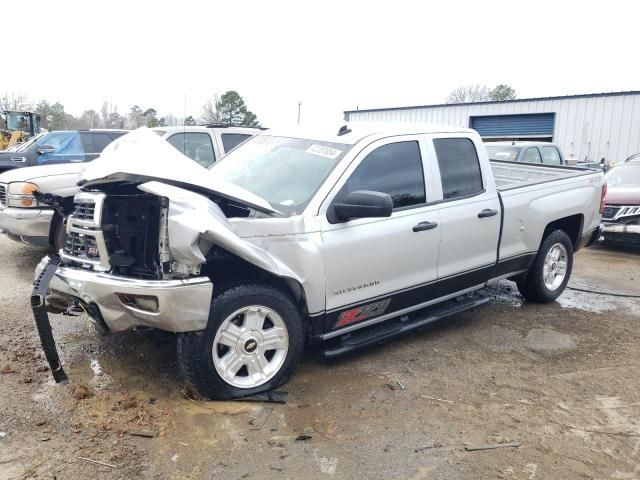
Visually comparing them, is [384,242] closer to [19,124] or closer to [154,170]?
[154,170]

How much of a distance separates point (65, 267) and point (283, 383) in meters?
1.69

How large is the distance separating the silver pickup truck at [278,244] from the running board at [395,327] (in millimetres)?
17

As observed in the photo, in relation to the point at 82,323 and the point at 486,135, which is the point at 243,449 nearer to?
the point at 82,323

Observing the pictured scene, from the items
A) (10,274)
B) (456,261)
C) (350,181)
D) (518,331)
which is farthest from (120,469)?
(10,274)

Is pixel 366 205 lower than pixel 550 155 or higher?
lower

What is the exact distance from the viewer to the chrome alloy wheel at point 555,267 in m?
6.23

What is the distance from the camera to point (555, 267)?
6406 millimetres

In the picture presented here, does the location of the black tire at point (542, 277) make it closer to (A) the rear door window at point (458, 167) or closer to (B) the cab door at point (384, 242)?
(A) the rear door window at point (458, 167)

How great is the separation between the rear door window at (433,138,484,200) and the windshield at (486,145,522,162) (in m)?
7.17

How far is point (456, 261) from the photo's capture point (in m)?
5.00

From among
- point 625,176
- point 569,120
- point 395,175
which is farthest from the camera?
point 569,120

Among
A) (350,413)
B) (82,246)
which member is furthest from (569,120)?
(82,246)

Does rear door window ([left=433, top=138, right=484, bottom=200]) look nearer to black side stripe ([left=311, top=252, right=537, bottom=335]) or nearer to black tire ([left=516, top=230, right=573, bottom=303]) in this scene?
black side stripe ([left=311, top=252, right=537, bottom=335])

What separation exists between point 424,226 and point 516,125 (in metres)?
Answer: 24.5
